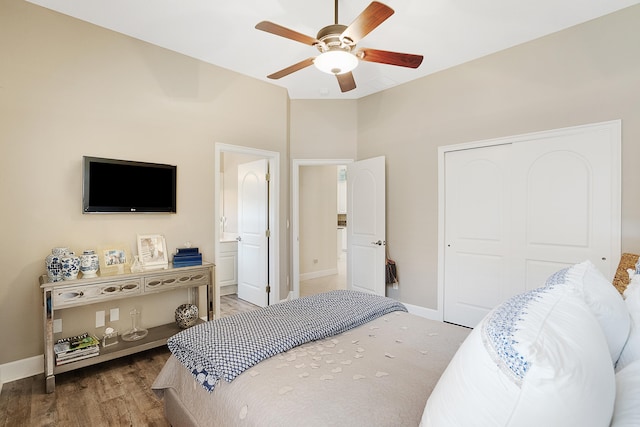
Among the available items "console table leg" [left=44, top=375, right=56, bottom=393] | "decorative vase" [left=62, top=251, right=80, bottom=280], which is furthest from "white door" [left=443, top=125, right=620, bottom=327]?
"console table leg" [left=44, top=375, right=56, bottom=393]

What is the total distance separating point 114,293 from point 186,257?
0.69 meters

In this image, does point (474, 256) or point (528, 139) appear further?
point (474, 256)

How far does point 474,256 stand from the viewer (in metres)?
3.56

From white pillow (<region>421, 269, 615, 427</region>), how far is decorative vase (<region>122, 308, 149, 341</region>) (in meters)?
2.91

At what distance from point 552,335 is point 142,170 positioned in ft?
11.0

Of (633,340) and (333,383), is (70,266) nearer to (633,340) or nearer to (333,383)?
(333,383)

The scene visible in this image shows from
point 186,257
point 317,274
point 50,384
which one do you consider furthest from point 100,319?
point 317,274

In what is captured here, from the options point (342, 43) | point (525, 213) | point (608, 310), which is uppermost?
point (342, 43)

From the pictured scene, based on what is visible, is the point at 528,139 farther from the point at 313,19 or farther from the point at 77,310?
the point at 77,310

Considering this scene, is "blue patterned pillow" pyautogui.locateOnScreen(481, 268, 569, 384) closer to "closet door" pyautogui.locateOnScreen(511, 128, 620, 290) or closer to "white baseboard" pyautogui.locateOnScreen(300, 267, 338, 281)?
"closet door" pyautogui.locateOnScreen(511, 128, 620, 290)

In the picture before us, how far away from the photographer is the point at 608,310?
1.04 m

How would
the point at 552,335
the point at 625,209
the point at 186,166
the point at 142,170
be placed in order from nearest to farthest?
1. the point at 552,335
2. the point at 625,209
3. the point at 142,170
4. the point at 186,166

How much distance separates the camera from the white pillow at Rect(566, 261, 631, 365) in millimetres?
1026

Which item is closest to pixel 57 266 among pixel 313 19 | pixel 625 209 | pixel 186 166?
pixel 186 166
